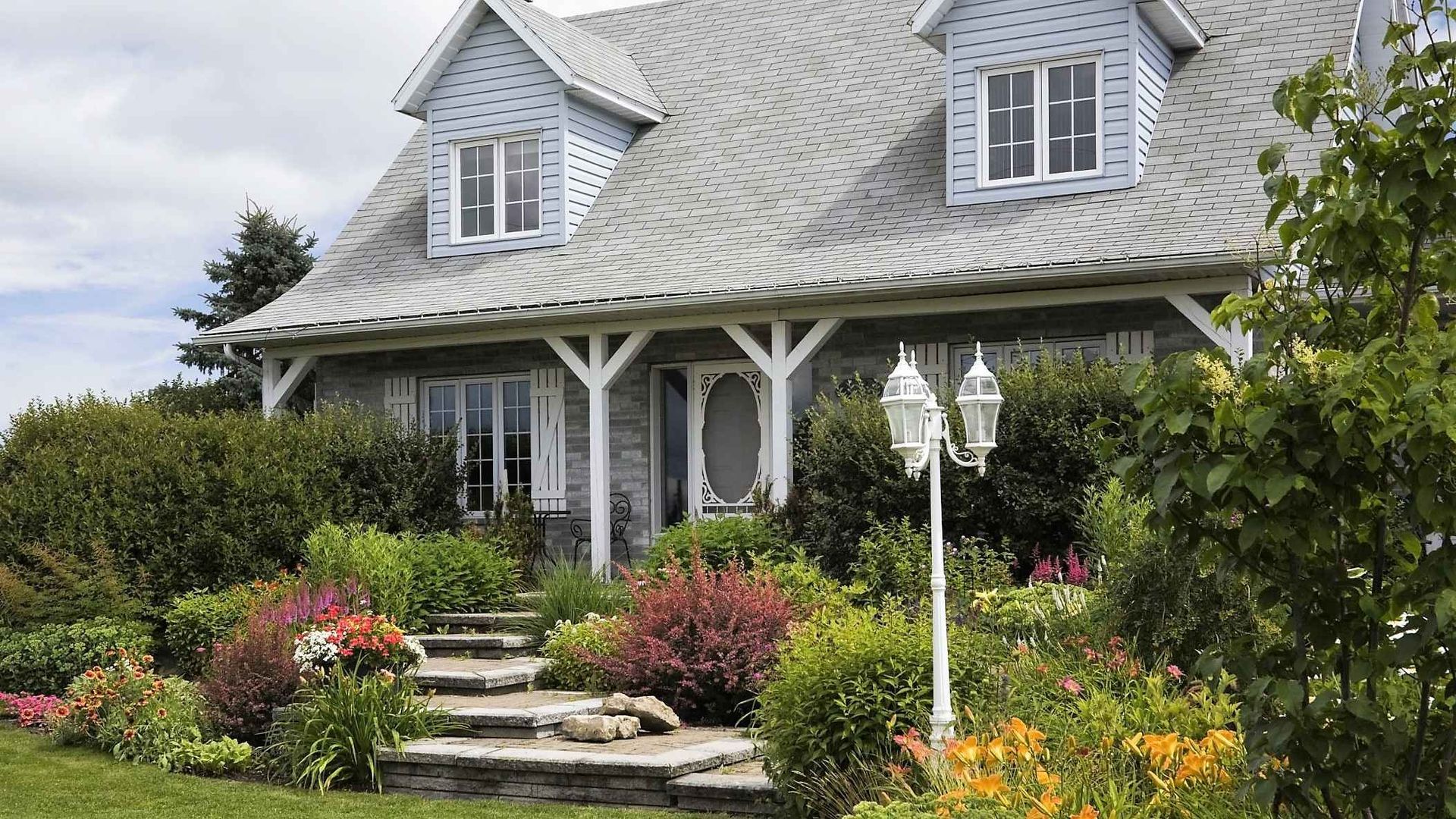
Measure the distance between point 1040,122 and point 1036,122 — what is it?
4 centimetres

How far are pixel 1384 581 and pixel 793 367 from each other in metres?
8.57

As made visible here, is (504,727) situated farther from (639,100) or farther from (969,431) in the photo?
(639,100)

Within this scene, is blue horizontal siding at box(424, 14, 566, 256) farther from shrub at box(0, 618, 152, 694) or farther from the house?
shrub at box(0, 618, 152, 694)

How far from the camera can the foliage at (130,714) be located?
9.30 meters

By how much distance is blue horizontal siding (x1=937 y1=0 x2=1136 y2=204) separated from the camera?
1298cm

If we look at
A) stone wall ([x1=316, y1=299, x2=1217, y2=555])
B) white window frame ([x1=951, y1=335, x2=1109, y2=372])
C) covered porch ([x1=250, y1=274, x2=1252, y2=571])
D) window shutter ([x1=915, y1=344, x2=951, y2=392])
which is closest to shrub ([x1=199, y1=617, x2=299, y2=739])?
covered porch ([x1=250, y1=274, x2=1252, y2=571])

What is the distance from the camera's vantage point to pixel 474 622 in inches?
478

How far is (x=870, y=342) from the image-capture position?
13.5 meters

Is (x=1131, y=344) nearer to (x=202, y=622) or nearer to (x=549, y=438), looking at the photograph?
(x=549, y=438)

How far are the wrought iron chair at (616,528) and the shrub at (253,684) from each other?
5.33 metres

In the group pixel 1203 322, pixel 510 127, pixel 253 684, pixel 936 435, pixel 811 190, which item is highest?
pixel 510 127

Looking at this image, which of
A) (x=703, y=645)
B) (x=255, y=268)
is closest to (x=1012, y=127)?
(x=703, y=645)

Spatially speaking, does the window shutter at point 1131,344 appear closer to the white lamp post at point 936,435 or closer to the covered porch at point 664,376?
the covered porch at point 664,376

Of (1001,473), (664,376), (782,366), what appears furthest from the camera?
(664,376)
